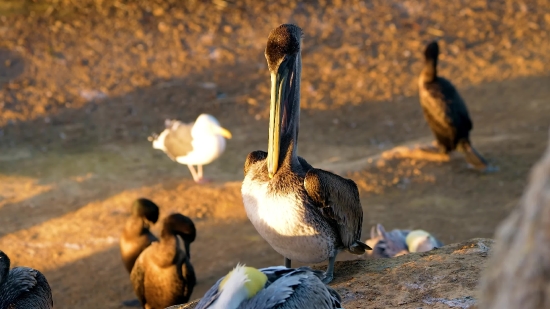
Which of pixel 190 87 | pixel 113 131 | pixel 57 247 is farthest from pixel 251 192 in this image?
pixel 190 87

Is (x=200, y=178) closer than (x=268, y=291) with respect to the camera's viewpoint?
No

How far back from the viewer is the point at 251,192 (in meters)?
4.61

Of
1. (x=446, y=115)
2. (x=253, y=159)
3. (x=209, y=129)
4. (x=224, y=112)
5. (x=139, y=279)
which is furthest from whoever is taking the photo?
(x=224, y=112)

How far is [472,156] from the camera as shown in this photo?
9125mm

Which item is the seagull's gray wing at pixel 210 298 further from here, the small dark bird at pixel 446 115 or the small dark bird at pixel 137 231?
the small dark bird at pixel 446 115

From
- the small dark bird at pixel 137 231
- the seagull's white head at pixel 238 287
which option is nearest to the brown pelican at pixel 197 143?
the small dark bird at pixel 137 231

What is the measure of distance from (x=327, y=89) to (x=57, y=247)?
561cm

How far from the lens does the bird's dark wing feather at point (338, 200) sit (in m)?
4.45

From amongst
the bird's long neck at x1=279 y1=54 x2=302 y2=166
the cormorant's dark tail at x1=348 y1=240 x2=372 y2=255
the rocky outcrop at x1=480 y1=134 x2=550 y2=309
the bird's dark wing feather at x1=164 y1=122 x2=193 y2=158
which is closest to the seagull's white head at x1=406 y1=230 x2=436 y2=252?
the cormorant's dark tail at x1=348 y1=240 x2=372 y2=255

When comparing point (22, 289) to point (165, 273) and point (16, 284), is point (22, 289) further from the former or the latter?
point (165, 273)

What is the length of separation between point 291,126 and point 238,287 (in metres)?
1.70

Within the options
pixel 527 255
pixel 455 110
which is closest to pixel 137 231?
pixel 455 110

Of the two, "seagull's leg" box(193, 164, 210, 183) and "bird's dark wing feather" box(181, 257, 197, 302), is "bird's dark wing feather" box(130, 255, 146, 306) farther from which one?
"seagull's leg" box(193, 164, 210, 183)

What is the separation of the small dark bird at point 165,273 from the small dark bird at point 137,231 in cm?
54
